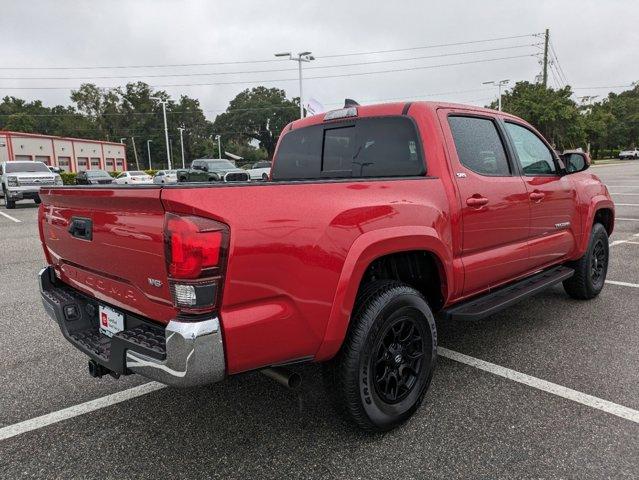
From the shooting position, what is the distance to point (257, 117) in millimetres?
113188

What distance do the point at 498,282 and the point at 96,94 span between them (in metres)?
116

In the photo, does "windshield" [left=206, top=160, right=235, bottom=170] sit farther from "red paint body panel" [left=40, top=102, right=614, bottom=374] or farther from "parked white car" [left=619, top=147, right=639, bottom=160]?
"parked white car" [left=619, top=147, right=639, bottom=160]

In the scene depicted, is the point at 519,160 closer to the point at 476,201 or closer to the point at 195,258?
the point at 476,201

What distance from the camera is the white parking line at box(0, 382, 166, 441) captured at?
2713mm

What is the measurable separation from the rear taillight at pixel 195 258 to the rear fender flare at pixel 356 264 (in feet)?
2.00

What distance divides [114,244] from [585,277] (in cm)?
445

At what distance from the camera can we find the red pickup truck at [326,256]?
1.93 metres

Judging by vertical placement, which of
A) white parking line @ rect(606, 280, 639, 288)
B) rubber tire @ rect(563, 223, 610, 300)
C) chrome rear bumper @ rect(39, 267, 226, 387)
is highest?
chrome rear bumper @ rect(39, 267, 226, 387)

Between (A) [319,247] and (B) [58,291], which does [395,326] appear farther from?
(B) [58,291]

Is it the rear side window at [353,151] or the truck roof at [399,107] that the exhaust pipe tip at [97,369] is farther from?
the truck roof at [399,107]

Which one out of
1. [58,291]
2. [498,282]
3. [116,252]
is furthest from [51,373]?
[498,282]

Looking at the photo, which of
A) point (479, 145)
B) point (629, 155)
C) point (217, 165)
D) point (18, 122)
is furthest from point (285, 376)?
point (18, 122)

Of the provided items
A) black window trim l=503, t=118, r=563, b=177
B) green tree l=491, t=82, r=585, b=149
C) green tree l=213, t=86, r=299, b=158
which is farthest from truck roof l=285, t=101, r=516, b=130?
green tree l=213, t=86, r=299, b=158

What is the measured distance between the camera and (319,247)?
7.14 ft
